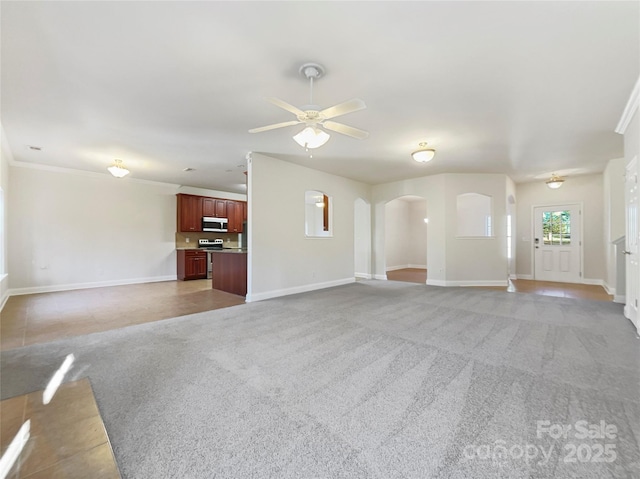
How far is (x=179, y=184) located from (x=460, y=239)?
790cm

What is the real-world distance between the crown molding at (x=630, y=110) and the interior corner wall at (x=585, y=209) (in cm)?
372

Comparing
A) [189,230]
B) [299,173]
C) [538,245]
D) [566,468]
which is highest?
[299,173]

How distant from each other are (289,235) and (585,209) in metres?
7.54

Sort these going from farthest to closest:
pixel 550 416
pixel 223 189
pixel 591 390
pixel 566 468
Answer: pixel 223 189 < pixel 591 390 < pixel 550 416 < pixel 566 468

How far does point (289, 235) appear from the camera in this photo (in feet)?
19.1

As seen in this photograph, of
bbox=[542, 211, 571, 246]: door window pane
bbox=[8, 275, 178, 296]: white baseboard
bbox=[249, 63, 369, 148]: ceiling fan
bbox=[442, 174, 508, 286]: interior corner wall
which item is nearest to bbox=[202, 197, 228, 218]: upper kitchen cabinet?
bbox=[8, 275, 178, 296]: white baseboard

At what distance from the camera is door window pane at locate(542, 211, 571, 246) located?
7.37 m

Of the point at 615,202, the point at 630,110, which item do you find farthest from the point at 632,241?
the point at 615,202

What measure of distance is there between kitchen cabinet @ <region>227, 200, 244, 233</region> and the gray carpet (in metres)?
5.90

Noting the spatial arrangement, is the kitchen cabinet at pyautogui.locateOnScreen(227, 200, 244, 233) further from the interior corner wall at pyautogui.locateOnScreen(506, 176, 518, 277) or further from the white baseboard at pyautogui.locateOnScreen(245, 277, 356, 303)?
A: the interior corner wall at pyautogui.locateOnScreen(506, 176, 518, 277)

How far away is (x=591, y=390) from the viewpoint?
6.78ft

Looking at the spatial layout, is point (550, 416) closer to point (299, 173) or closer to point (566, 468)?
point (566, 468)

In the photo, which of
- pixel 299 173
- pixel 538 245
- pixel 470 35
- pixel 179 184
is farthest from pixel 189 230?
pixel 538 245

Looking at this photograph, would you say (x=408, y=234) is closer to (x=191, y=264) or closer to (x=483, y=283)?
(x=483, y=283)
